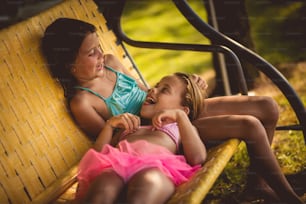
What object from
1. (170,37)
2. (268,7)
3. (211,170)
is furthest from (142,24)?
(211,170)

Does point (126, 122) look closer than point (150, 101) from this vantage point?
Yes

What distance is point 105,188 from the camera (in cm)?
166

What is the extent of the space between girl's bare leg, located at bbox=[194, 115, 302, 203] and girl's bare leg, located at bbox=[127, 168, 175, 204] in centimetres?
41

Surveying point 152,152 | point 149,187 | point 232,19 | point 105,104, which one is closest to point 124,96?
point 105,104

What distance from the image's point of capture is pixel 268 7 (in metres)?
5.05

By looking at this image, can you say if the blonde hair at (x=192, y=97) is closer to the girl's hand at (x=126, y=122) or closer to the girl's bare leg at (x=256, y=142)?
the girl's bare leg at (x=256, y=142)

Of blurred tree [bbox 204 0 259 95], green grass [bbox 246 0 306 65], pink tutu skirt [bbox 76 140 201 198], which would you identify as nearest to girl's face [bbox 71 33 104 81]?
pink tutu skirt [bbox 76 140 201 198]

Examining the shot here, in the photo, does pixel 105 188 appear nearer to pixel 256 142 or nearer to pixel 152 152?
pixel 152 152

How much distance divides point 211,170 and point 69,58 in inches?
35.0

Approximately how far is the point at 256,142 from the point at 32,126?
3.26 feet

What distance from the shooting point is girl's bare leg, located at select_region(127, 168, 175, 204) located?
5.19 feet

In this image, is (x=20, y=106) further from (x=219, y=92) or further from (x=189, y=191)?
(x=219, y=92)

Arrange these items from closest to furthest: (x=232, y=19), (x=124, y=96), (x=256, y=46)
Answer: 1. (x=124, y=96)
2. (x=232, y=19)
3. (x=256, y=46)

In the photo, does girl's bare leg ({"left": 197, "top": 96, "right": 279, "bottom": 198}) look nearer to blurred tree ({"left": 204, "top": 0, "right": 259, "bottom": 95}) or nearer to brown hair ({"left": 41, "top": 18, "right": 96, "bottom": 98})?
brown hair ({"left": 41, "top": 18, "right": 96, "bottom": 98})
